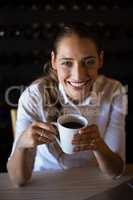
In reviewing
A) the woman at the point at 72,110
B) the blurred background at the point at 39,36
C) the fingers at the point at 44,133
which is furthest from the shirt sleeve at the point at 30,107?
the blurred background at the point at 39,36

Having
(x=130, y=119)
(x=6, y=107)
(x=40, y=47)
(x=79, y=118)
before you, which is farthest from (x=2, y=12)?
(x=79, y=118)

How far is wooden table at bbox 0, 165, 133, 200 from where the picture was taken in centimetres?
82

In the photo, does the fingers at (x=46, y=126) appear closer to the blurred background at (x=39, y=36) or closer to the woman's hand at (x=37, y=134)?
the woman's hand at (x=37, y=134)

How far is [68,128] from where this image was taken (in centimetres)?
75

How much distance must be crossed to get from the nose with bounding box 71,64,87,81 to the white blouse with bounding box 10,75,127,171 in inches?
3.2

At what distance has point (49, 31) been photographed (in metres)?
1.37

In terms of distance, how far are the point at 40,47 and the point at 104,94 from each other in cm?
48

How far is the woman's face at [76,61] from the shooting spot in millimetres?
895

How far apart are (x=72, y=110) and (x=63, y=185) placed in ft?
0.64

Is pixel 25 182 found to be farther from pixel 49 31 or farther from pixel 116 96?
pixel 49 31

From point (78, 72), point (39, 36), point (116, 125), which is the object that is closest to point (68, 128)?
point (78, 72)

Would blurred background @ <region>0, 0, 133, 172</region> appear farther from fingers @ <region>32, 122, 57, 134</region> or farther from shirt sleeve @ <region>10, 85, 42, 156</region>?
fingers @ <region>32, 122, 57, 134</region>

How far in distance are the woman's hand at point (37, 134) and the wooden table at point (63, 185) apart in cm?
8

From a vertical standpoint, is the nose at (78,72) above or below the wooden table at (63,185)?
above
